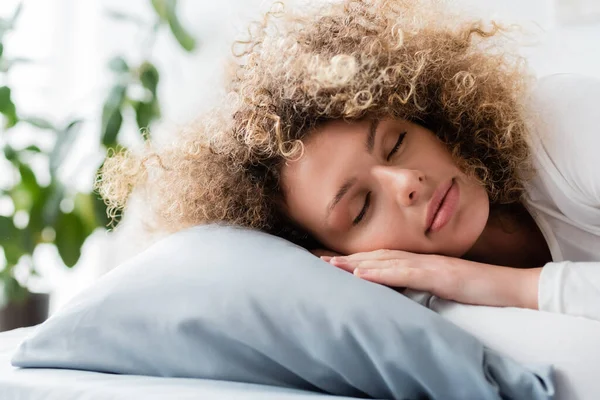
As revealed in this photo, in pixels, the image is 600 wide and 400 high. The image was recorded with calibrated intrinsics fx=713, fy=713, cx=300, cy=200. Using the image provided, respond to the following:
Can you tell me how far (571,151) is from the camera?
0.98m

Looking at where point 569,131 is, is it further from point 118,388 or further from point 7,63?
point 7,63

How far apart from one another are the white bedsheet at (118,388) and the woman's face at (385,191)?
13.0 inches

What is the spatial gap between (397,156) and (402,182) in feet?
0.26

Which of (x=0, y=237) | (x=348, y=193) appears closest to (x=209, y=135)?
(x=348, y=193)

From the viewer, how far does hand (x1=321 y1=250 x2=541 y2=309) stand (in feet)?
2.79

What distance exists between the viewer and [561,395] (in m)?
0.67

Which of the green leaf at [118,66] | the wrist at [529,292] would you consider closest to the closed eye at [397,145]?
the wrist at [529,292]

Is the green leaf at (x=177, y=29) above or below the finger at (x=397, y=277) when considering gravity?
above

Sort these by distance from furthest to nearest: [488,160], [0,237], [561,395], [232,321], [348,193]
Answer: [0,237], [488,160], [348,193], [232,321], [561,395]

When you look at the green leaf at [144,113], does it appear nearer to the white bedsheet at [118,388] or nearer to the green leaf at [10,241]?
the green leaf at [10,241]

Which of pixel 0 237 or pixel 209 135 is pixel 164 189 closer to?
pixel 209 135

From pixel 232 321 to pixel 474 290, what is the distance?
29cm

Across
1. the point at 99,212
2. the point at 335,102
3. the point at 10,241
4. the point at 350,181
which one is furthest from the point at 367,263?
the point at 10,241

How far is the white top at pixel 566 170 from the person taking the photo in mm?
962
